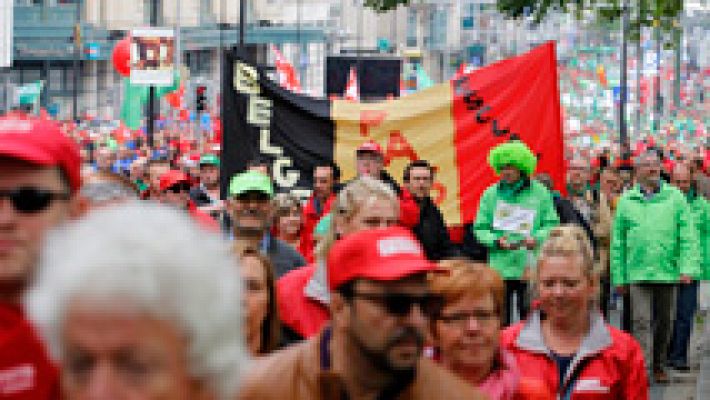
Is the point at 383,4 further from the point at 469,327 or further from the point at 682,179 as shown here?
the point at 469,327

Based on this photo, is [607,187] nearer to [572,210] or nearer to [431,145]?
[431,145]

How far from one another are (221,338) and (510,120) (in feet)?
38.6

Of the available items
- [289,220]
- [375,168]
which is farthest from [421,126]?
[289,220]

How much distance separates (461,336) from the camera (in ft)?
15.9

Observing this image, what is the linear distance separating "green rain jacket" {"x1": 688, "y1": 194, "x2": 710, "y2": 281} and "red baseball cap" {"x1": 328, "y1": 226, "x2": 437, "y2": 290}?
32.1 ft

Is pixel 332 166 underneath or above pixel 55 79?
above

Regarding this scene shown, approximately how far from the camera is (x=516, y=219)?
1103 centimetres

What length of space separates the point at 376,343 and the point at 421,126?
422 inches

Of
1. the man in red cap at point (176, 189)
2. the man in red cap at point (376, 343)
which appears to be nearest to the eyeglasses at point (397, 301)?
the man in red cap at point (376, 343)

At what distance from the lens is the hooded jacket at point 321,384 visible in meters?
3.49

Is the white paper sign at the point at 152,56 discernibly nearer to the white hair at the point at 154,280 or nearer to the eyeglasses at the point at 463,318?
the eyeglasses at the point at 463,318

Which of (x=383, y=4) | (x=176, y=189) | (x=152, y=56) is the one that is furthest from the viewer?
(x=383, y=4)

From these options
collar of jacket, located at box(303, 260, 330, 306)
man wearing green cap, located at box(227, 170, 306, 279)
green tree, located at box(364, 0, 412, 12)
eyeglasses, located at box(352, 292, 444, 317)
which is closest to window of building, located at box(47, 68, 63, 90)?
green tree, located at box(364, 0, 412, 12)

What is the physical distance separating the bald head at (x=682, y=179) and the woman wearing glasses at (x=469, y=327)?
850 centimetres
